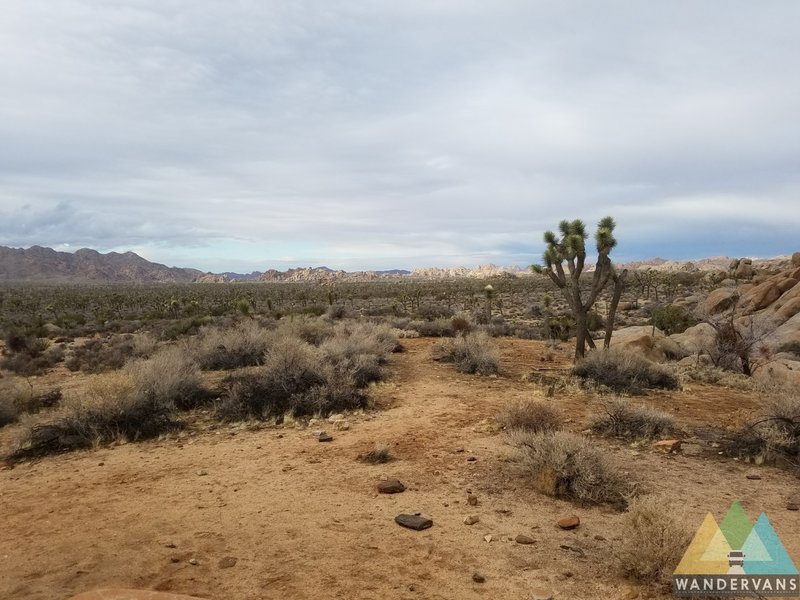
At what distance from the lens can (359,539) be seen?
4.91 metres

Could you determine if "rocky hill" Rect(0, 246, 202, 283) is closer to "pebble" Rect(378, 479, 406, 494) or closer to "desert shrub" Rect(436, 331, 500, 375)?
"desert shrub" Rect(436, 331, 500, 375)

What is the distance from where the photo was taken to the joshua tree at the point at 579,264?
49.2 ft

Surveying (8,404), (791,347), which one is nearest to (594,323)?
(791,347)

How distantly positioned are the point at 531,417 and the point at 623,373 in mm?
5398

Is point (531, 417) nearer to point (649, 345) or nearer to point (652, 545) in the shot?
point (652, 545)

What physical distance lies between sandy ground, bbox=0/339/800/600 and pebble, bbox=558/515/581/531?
0.31 feet

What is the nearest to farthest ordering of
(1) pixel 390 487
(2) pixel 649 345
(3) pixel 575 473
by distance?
(3) pixel 575 473 → (1) pixel 390 487 → (2) pixel 649 345

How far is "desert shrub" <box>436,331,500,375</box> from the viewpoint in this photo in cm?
1336

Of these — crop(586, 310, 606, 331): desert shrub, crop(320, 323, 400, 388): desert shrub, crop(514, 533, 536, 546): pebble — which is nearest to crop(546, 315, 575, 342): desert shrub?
crop(586, 310, 606, 331): desert shrub

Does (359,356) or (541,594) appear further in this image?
(359,356)

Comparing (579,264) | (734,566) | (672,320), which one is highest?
(579,264)

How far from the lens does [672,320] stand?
77.9 ft

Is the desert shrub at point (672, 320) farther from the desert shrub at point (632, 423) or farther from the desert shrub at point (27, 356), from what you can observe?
the desert shrub at point (27, 356)

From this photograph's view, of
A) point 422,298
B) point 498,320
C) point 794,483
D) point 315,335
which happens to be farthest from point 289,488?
point 422,298
